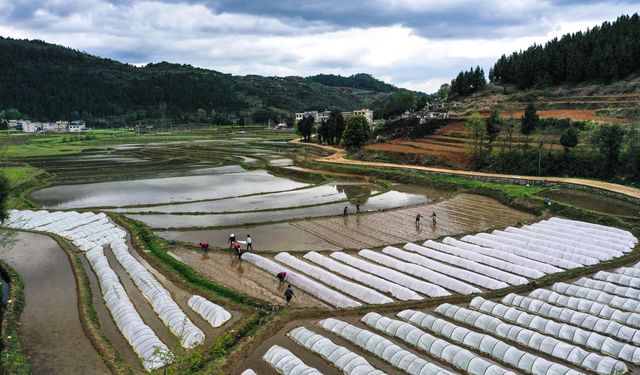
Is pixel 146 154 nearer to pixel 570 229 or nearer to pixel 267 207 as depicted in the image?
pixel 267 207

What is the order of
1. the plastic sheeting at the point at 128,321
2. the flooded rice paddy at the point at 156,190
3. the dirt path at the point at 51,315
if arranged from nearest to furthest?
1. the plastic sheeting at the point at 128,321
2. the dirt path at the point at 51,315
3. the flooded rice paddy at the point at 156,190

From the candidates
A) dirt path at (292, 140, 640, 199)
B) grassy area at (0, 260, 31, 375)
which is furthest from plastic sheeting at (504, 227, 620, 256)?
grassy area at (0, 260, 31, 375)

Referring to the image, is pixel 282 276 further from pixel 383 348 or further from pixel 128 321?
pixel 383 348

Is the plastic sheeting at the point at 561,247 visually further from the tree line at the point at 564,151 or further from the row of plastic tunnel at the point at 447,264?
the tree line at the point at 564,151

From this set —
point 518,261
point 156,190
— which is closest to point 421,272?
point 518,261

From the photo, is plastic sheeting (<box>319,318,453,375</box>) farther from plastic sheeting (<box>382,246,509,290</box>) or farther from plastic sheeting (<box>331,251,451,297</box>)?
plastic sheeting (<box>382,246,509,290</box>)

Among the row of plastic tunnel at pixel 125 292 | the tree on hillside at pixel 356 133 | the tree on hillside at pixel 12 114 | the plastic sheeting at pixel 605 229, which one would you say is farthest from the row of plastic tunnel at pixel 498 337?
the tree on hillside at pixel 12 114
